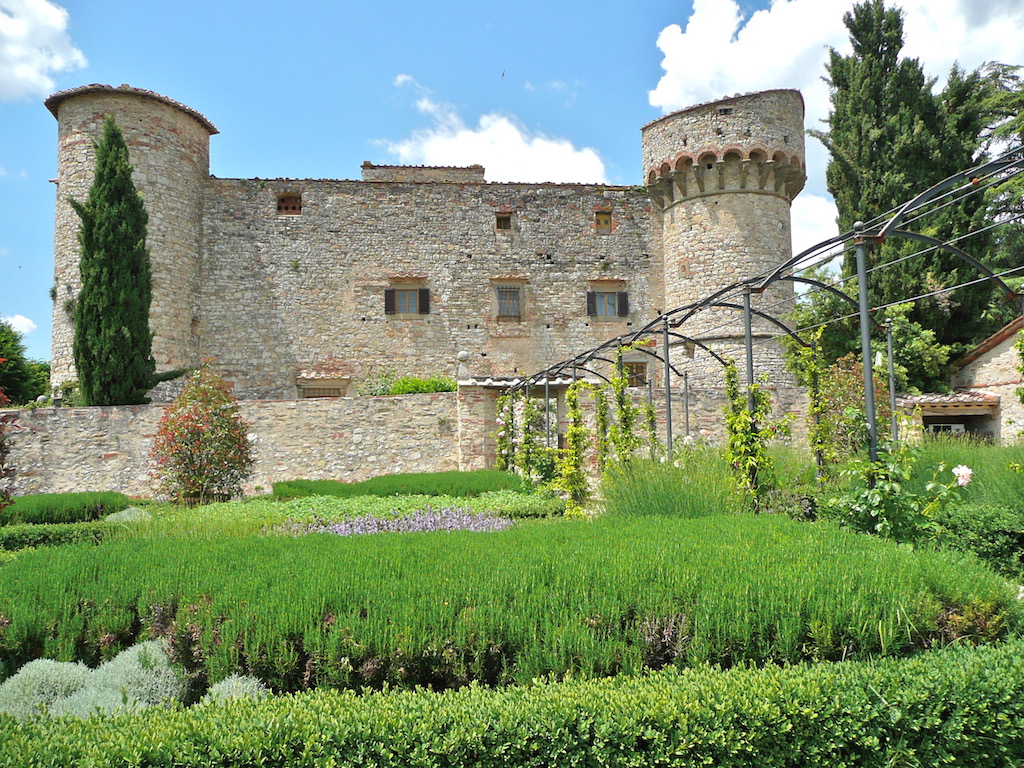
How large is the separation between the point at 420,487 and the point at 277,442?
506cm

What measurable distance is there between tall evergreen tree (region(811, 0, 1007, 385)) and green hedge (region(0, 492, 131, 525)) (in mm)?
17285

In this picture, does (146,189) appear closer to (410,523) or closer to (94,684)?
(410,523)

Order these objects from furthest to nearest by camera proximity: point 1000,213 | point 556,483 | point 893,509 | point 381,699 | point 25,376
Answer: point 25,376 → point 1000,213 → point 556,483 → point 893,509 → point 381,699

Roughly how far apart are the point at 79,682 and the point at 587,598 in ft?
9.21

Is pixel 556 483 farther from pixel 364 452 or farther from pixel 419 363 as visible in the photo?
pixel 419 363

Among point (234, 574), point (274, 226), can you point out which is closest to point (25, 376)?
point (274, 226)

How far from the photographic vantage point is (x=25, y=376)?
1128 inches

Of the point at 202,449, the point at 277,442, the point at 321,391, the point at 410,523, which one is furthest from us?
the point at 321,391

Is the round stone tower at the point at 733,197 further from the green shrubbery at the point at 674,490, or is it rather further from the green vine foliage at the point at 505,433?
the green shrubbery at the point at 674,490

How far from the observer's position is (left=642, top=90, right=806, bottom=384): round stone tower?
1916 centimetres

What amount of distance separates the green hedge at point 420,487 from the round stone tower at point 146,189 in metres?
8.71

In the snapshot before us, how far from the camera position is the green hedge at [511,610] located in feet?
11.6

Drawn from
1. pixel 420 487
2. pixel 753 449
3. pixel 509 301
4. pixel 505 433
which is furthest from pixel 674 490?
pixel 509 301

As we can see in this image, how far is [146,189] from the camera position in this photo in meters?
18.5
